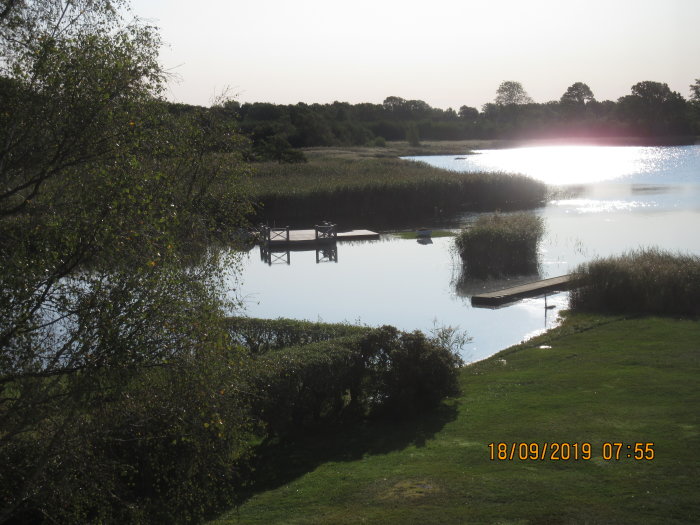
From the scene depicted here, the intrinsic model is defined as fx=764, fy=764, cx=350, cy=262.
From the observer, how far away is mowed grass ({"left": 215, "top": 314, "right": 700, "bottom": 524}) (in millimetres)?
8102

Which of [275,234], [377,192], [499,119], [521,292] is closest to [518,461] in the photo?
[521,292]

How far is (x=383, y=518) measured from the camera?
8.12 metres

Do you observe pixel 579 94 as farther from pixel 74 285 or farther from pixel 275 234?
pixel 74 285

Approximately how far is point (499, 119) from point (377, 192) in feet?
322

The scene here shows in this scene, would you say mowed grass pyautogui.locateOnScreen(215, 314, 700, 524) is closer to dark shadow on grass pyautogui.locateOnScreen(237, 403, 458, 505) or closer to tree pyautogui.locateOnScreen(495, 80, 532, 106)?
dark shadow on grass pyautogui.locateOnScreen(237, 403, 458, 505)

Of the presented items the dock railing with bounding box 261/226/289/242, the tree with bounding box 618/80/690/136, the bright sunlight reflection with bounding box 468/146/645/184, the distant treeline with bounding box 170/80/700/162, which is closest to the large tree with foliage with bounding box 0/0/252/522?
the dock railing with bounding box 261/226/289/242

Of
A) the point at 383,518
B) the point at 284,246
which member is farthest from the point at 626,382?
the point at 284,246

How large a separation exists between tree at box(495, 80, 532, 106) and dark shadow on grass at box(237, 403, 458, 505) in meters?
144

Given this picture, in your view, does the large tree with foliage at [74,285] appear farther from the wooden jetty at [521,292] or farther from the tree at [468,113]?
the tree at [468,113]

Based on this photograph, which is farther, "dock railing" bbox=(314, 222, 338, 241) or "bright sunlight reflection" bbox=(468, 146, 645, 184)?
"bright sunlight reflection" bbox=(468, 146, 645, 184)

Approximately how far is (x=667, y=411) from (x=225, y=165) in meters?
9.15

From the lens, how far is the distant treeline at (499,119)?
8556cm

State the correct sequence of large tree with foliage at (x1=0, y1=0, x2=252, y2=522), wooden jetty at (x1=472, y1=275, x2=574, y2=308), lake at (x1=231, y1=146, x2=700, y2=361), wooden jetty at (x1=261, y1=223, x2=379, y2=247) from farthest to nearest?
1. wooden jetty at (x1=261, y1=223, x2=379, y2=247)
2. wooden jetty at (x1=472, y1=275, x2=574, y2=308)
3. lake at (x1=231, y1=146, x2=700, y2=361)
4. large tree with foliage at (x1=0, y1=0, x2=252, y2=522)

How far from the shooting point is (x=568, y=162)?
105 metres
